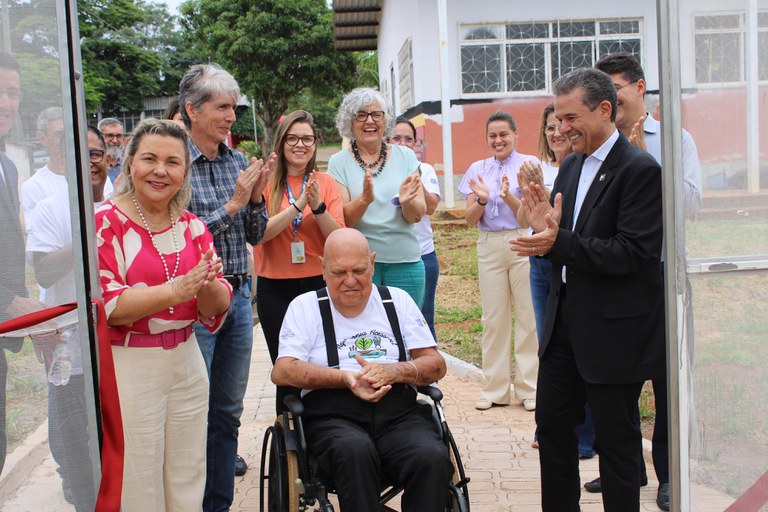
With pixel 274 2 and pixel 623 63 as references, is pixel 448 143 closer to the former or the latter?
pixel 623 63

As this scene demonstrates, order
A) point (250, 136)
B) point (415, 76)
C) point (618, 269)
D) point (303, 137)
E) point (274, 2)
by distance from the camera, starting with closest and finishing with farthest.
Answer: point (618, 269), point (303, 137), point (415, 76), point (274, 2), point (250, 136)

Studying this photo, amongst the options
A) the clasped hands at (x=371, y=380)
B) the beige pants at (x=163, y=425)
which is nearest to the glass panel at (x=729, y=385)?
the clasped hands at (x=371, y=380)

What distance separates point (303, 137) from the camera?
4.23 metres

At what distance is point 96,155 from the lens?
13.5 feet

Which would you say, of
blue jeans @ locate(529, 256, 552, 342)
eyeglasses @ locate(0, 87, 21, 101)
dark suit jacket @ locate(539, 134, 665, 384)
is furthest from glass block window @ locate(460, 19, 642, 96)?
eyeglasses @ locate(0, 87, 21, 101)

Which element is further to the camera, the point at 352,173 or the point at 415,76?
the point at 415,76

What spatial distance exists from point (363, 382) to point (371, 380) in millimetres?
52

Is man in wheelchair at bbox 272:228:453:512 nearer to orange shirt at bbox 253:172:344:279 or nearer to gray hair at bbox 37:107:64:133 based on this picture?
orange shirt at bbox 253:172:344:279

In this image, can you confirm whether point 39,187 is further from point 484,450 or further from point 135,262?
point 484,450

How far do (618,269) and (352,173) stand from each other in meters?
1.99

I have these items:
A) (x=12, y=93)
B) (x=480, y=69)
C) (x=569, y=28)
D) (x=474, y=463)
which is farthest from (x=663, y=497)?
(x=569, y=28)

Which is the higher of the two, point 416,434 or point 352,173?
point 352,173

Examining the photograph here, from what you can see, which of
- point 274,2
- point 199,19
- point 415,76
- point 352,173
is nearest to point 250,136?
point 199,19

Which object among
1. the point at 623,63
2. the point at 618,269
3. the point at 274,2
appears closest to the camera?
the point at 618,269
